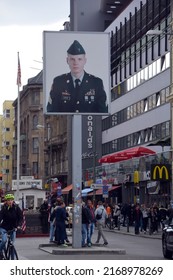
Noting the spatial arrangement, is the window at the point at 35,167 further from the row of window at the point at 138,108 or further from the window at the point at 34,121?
the row of window at the point at 138,108

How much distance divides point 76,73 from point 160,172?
75.9 feet

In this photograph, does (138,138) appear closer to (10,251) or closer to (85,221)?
(85,221)

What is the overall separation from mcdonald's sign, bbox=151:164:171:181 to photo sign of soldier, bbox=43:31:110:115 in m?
21.4

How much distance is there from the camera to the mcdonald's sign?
43.4 meters

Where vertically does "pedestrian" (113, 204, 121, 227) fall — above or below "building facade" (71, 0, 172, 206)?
below

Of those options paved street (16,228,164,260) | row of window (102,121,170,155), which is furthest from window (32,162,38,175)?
paved street (16,228,164,260)

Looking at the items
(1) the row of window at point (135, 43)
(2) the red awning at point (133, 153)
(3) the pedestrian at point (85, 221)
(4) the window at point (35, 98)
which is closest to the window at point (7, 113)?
(4) the window at point (35, 98)

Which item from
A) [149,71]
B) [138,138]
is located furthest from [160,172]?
[138,138]

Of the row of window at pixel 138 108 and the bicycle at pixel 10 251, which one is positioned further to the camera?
the row of window at pixel 138 108

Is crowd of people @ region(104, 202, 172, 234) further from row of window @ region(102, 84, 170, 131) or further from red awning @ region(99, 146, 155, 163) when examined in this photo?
row of window @ region(102, 84, 170, 131)

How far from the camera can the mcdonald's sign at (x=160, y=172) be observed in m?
43.4

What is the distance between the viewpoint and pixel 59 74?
21.5m

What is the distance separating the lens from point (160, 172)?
43.8 metres
